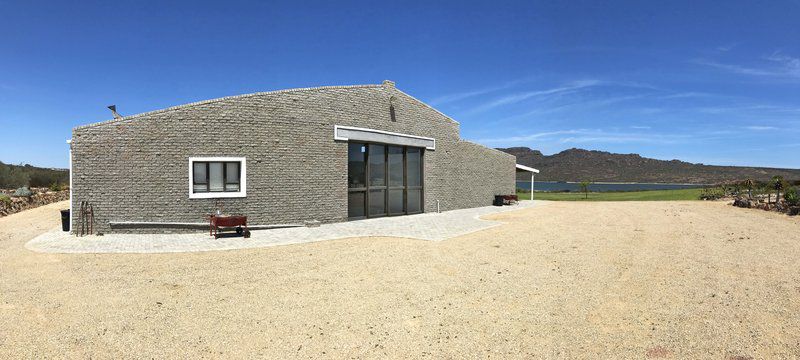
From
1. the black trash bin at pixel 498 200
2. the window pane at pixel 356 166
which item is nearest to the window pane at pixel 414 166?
the window pane at pixel 356 166

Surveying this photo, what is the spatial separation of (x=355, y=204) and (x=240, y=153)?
4766 millimetres

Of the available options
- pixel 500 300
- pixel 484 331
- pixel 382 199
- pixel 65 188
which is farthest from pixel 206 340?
pixel 65 188

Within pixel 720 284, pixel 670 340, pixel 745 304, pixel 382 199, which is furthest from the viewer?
pixel 382 199

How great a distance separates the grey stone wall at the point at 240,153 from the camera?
11.5 meters

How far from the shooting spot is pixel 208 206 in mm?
12383

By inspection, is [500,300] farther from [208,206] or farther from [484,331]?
[208,206]

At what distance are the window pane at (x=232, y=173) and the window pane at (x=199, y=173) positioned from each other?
0.63 metres

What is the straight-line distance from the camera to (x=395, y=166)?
16844 millimetres

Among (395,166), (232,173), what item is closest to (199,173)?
(232,173)

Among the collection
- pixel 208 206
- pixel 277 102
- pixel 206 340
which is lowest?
pixel 206 340

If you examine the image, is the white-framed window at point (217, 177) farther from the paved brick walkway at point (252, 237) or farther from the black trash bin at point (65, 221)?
the black trash bin at point (65, 221)

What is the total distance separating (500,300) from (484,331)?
123cm

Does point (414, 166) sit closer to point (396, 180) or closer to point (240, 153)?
point (396, 180)

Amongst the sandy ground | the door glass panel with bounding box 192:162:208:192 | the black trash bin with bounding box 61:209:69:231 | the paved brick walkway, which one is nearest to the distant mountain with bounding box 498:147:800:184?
the paved brick walkway
